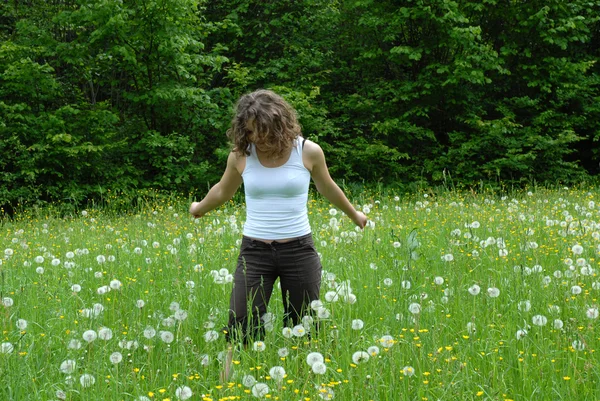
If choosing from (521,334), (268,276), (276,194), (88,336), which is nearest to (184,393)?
(88,336)

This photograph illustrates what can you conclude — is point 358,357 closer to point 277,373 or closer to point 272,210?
point 277,373

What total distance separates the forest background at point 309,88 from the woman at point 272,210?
967 centimetres

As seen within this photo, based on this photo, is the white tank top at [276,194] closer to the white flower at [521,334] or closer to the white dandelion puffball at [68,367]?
the white dandelion puffball at [68,367]

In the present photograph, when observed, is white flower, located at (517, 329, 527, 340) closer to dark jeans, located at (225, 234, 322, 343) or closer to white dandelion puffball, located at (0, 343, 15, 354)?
dark jeans, located at (225, 234, 322, 343)

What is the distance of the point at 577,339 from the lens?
325 cm

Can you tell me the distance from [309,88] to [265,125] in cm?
1233

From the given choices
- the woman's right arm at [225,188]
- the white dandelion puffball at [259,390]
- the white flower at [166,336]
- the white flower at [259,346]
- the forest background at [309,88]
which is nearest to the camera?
the white dandelion puffball at [259,390]

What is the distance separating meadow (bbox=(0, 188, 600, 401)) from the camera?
3.03m

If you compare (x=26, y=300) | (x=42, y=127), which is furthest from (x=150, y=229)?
(x=42, y=127)

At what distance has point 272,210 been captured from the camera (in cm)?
343

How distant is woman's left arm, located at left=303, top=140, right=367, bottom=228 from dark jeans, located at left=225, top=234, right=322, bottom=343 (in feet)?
1.04

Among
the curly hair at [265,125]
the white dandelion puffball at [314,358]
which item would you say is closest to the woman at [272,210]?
the curly hair at [265,125]

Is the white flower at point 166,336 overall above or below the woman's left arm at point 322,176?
below

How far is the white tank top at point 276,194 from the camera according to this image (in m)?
3.39
